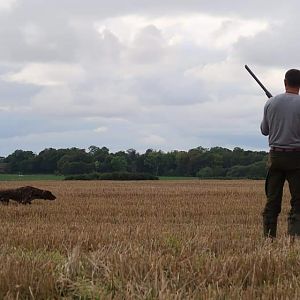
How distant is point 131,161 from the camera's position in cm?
8806

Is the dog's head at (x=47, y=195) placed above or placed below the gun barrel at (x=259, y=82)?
below

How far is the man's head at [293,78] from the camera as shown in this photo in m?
7.28

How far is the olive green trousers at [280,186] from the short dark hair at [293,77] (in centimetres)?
79

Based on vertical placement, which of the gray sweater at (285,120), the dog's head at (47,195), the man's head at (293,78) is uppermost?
the man's head at (293,78)

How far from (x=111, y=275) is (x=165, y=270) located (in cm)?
52

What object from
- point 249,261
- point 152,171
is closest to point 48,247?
point 249,261

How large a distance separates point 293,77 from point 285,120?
507 mm

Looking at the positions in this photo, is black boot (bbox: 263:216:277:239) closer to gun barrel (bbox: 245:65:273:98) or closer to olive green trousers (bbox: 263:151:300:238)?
olive green trousers (bbox: 263:151:300:238)

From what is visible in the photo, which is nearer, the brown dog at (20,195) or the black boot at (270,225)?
the black boot at (270,225)

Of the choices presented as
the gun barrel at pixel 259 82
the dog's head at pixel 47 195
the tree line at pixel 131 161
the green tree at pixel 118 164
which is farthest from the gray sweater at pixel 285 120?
the green tree at pixel 118 164

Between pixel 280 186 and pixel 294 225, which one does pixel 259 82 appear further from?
pixel 294 225

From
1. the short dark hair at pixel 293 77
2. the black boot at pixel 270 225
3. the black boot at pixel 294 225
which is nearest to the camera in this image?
the black boot at pixel 294 225

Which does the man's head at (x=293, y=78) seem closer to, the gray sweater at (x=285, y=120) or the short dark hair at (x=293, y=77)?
the short dark hair at (x=293, y=77)

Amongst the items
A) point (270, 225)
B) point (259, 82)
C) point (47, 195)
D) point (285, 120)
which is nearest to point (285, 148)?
point (285, 120)
